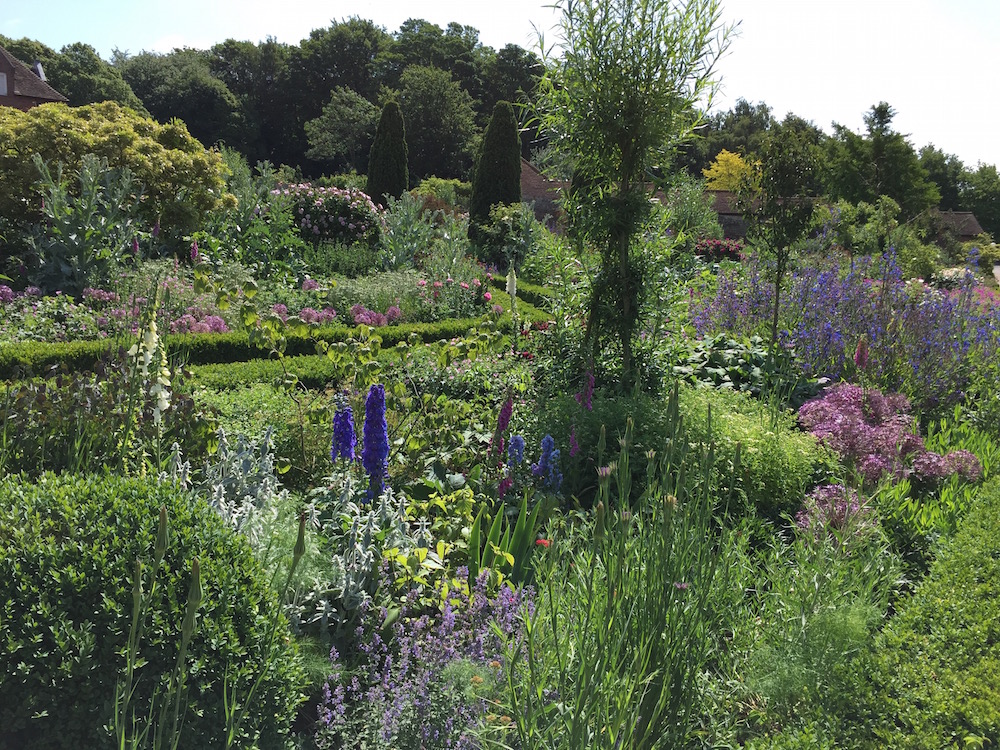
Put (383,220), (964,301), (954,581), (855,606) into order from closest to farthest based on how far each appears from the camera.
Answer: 1. (855,606)
2. (954,581)
3. (964,301)
4. (383,220)

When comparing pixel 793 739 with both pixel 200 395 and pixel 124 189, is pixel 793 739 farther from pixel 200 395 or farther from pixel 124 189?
pixel 124 189

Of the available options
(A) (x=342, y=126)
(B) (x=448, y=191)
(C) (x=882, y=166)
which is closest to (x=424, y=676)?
(B) (x=448, y=191)

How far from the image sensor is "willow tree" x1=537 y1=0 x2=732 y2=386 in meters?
5.41

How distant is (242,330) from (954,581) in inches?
283

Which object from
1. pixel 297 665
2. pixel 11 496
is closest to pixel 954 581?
pixel 297 665

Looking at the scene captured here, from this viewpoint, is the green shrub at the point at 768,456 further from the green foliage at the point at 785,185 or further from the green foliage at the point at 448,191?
the green foliage at the point at 448,191

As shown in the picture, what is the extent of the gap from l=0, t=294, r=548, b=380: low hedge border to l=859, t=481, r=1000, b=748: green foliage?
11.6 ft

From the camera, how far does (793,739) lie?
7.10 feet

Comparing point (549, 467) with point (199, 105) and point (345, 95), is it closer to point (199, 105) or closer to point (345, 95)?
point (345, 95)

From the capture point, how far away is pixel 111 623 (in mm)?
1979

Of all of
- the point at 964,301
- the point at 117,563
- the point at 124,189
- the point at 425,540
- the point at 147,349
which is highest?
the point at 124,189

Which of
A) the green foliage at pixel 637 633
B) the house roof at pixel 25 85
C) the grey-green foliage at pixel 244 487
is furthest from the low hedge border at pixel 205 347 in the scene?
the house roof at pixel 25 85

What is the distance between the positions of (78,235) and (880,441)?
9.30 metres

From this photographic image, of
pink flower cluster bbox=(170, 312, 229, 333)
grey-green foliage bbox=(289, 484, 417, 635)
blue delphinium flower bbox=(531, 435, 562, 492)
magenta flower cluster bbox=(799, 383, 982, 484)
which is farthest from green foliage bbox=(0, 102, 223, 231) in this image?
Answer: magenta flower cluster bbox=(799, 383, 982, 484)
